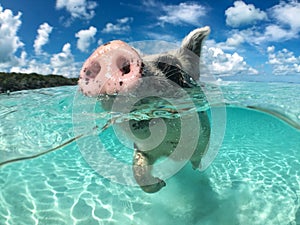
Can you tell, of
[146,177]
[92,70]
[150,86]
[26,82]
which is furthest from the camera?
[26,82]

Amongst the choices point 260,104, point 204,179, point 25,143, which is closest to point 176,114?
point 204,179

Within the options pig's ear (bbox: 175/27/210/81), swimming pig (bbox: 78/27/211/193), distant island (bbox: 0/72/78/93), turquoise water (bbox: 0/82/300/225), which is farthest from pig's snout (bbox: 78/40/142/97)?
distant island (bbox: 0/72/78/93)

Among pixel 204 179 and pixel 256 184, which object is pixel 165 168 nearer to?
pixel 204 179

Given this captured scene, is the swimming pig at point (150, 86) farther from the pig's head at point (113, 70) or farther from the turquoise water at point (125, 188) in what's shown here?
the turquoise water at point (125, 188)

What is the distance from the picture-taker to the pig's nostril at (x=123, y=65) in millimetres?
3064

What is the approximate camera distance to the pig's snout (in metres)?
3.01

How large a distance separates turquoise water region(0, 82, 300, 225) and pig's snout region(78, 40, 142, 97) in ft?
8.13

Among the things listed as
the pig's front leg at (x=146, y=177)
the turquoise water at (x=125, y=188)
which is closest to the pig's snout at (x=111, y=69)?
the pig's front leg at (x=146, y=177)

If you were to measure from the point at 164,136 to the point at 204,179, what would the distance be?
2.55m

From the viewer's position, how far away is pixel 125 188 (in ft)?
18.3

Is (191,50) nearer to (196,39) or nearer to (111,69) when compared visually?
(196,39)

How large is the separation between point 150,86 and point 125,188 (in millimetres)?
2965

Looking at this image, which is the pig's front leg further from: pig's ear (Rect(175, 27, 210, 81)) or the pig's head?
pig's ear (Rect(175, 27, 210, 81))

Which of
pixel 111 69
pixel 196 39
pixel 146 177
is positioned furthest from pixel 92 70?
pixel 196 39
